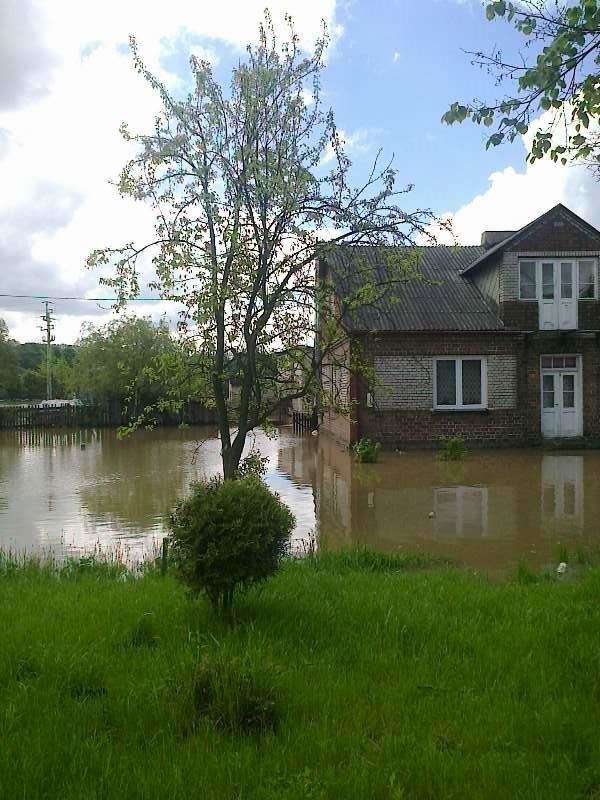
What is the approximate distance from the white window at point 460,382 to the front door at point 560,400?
198 cm

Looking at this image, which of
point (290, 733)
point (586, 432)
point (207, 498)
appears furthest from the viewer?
point (586, 432)

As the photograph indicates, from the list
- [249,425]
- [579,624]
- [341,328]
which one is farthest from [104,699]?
[341,328]

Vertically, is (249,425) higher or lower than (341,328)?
lower

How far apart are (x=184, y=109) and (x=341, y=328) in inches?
119

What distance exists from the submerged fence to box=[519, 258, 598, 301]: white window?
18792mm

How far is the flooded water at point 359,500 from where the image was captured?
1023 centimetres

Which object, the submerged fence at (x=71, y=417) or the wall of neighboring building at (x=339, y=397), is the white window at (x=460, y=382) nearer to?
the wall of neighboring building at (x=339, y=397)

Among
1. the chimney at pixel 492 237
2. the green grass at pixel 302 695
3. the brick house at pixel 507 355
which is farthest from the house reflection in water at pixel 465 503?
the chimney at pixel 492 237

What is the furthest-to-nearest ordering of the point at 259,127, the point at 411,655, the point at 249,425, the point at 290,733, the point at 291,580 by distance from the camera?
the point at 249,425 → the point at 259,127 → the point at 291,580 → the point at 411,655 → the point at 290,733

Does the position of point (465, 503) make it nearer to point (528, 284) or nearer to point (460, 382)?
point (460, 382)

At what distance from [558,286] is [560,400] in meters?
3.38

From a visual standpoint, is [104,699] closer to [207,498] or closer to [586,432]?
[207,498]

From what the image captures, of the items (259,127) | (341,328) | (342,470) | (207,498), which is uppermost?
(259,127)

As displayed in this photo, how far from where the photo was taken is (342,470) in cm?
1864
